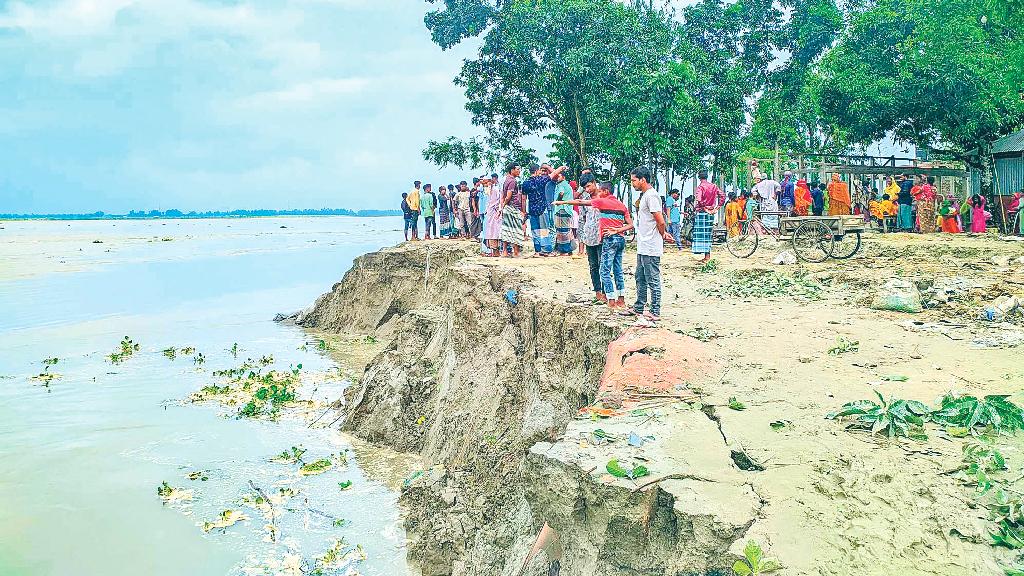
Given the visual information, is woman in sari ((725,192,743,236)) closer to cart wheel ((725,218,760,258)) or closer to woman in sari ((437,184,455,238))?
cart wheel ((725,218,760,258))

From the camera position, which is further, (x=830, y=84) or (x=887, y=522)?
(x=830, y=84)

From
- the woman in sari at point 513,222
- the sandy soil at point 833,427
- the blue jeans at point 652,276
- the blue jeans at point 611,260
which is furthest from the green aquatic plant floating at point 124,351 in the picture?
the blue jeans at point 652,276

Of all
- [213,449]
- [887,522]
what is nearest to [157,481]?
[213,449]

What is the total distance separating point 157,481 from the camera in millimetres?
9750

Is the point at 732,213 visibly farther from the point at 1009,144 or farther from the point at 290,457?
the point at 290,457

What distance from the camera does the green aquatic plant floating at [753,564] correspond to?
348cm

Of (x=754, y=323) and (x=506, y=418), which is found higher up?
(x=754, y=323)

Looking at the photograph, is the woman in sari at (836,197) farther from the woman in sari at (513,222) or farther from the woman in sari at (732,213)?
the woman in sari at (513,222)

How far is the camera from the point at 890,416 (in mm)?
4844

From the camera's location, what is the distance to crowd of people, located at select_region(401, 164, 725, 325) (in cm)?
845

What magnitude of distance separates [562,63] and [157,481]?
48.3ft

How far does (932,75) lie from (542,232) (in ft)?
43.1

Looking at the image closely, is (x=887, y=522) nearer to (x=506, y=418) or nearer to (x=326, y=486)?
(x=506, y=418)

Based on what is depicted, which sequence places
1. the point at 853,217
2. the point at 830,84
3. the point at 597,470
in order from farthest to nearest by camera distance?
the point at 830,84 < the point at 853,217 < the point at 597,470
